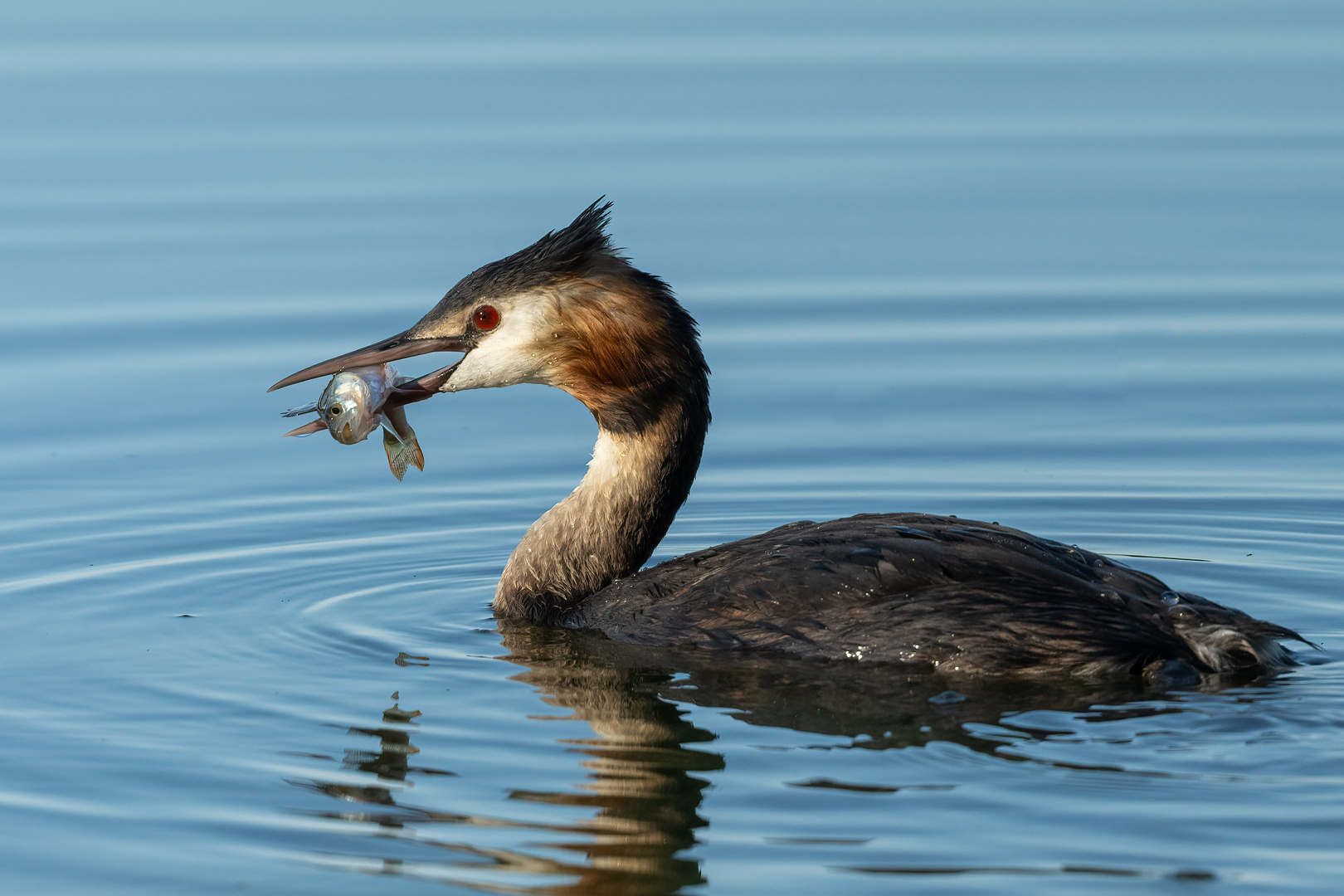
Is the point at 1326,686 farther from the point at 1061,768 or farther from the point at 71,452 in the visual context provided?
the point at 71,452

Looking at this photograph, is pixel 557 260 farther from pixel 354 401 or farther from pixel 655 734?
pixel 655 734

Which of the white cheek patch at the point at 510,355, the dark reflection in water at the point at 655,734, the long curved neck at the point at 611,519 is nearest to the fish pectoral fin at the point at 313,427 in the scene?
the white cheek patch at the point at 510,355

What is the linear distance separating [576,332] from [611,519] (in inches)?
33.2

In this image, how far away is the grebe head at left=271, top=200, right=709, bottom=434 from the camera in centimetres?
881

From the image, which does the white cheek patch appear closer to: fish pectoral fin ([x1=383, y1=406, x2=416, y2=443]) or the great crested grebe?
the great crested grebe

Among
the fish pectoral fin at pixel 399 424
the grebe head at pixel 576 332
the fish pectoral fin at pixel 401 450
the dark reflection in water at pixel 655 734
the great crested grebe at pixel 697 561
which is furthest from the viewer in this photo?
the fish pectoral fin at pixel 401 450

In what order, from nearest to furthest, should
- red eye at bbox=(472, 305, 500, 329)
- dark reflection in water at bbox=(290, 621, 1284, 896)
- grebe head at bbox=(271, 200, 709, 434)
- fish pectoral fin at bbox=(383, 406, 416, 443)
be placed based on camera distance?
dark reflection in water at bbox=(290, 621, 1284, 896)
grebe head at bbox=(271, 200, 709, 434)
red eye at bbox=(472, 305, 500, 329)
fish pectoral fin at bbox=(383, 406, 416, 443)

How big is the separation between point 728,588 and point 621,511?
3.56 ft

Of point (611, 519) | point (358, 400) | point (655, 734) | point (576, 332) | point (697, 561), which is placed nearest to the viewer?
point (655, 734)

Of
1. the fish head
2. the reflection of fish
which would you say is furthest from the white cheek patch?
the fish head

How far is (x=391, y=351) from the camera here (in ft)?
29.6

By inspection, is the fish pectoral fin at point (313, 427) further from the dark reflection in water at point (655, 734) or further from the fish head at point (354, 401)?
the dark reflection in water at point (655, 734)

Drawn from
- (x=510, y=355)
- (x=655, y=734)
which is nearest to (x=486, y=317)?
(x=510, y=355)

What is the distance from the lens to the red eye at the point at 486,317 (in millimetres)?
8953
